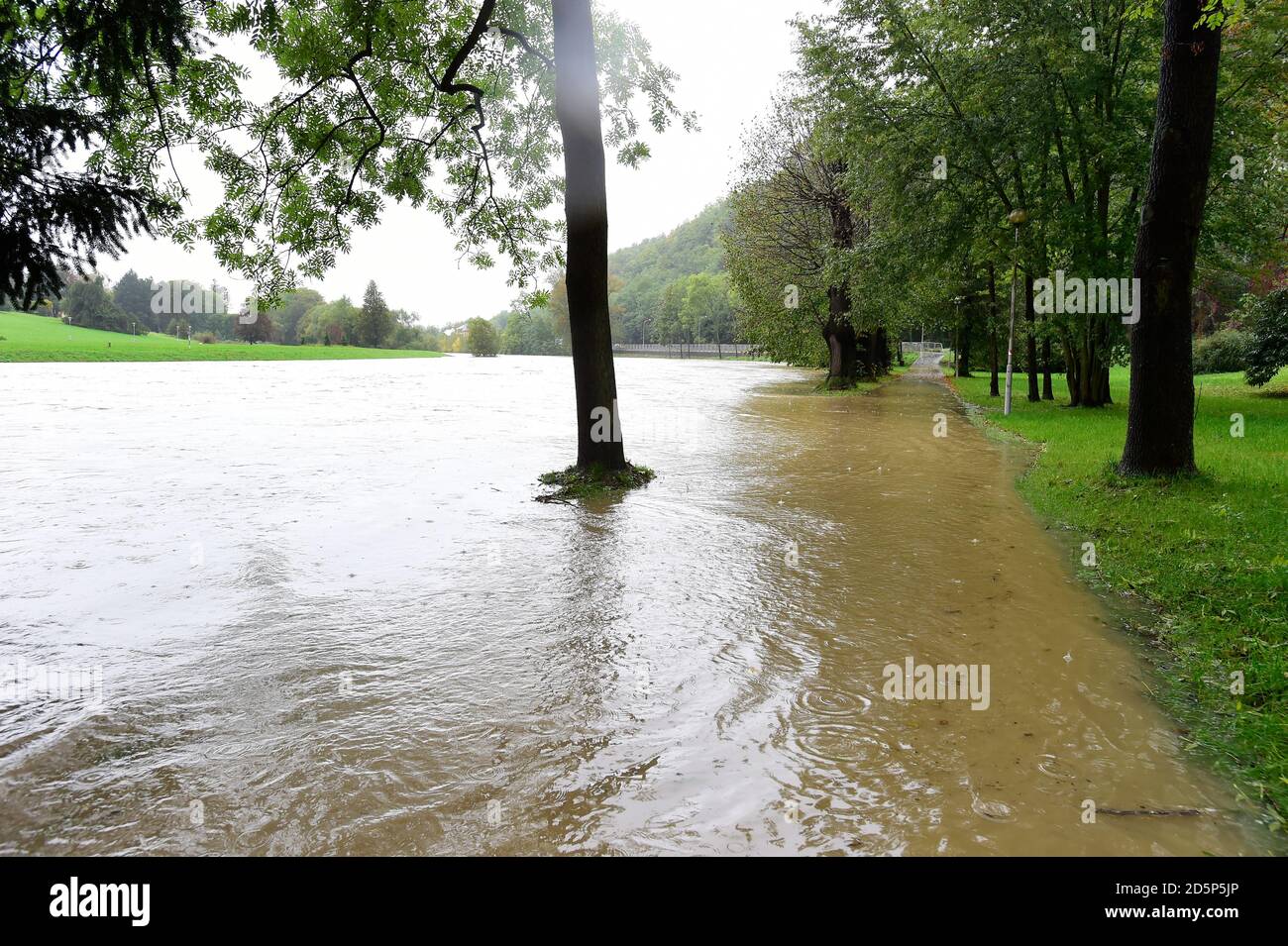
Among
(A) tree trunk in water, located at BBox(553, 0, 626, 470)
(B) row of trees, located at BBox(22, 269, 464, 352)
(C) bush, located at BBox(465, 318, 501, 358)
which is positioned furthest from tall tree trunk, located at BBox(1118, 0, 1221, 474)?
(C) bush, located at BBox(465, 318, 501, 358)

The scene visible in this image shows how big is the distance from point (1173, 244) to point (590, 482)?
28.0 feet

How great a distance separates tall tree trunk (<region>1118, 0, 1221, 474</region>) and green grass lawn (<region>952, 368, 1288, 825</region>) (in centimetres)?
66

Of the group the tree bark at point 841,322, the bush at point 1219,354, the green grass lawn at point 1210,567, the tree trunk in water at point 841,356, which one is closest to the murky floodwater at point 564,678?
the green grass lawn at point 1210,567

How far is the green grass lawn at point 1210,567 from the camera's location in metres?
3.83

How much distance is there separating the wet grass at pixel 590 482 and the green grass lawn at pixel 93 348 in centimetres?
4479

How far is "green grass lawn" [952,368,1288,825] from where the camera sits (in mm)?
3826

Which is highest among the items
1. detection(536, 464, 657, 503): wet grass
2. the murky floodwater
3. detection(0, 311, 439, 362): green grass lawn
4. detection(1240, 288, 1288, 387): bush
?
detection(0, 311, 439, 362): green grass lawn

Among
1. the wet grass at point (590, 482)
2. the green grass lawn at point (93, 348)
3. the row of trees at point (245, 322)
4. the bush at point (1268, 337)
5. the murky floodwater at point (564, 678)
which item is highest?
the row of trees at point (245, 322)

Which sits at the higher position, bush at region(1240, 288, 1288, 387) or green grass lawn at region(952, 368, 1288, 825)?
bush at region(1240, 288, 1288, 387)

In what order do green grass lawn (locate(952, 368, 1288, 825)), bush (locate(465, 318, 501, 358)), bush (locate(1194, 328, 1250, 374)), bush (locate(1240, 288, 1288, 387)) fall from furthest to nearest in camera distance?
bush (locate(465, 318, 501, 358)) < bush (locate(1194, 328, 1250, 374)) < bush (locate(1240, 288, 1288, 387)) < green grass lawn (locate(952, 368, 1288, 825))

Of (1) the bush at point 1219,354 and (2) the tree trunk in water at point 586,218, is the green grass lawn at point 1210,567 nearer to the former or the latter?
(2) the tree trunk in water at point 586,218

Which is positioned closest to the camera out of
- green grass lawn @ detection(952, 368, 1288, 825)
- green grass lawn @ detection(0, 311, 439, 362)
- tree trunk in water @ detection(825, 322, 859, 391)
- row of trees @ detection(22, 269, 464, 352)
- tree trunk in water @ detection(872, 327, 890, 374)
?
green grass lawn @ detection(952, 368, 1288, 825)

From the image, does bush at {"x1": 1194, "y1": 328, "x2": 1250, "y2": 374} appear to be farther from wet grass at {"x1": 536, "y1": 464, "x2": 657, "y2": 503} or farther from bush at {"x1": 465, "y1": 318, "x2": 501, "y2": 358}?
bush at {"x1": 465, "y1": 318, "x2": 501, "y2": 358}

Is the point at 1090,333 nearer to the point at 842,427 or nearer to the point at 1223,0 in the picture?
the point at 842,427
